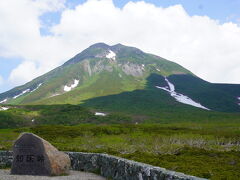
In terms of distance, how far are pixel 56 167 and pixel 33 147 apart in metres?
2.12

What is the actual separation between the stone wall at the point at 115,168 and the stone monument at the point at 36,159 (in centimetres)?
181

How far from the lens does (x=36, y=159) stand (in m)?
22.6

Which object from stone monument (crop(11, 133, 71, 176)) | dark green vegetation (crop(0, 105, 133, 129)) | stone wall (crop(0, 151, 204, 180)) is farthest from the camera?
dark green vegetation (crop(0, 105, 133, 129))

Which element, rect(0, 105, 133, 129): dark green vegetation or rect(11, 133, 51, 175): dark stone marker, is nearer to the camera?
rect(11, 133, 51, 175): dark stone marker

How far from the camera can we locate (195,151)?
128ft

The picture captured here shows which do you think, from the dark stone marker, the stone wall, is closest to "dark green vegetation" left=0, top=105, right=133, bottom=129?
the stone wall

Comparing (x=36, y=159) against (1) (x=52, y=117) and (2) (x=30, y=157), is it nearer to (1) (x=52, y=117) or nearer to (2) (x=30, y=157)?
(2) (x=30, y=157)

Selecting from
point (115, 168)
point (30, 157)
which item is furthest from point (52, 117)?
point (115, 168)

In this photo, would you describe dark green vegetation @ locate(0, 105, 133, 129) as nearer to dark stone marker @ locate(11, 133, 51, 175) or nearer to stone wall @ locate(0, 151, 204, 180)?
stone wall @ locate(0, 151, 204, 180)

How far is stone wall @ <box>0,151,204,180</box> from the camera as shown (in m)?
12.4

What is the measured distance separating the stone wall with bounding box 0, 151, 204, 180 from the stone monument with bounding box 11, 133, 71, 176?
1.81 m

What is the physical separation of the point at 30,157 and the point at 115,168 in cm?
705

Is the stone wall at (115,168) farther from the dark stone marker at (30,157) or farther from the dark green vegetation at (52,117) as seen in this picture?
the dark green vegetation at (52,117)

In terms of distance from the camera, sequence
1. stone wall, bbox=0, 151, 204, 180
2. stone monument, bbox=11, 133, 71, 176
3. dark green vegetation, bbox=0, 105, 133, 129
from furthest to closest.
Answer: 1. dark green vegetation, bbox=0, 105, 133, 129
2. stone monument, bbox=11, 133, 71, 176
3. stone wall, bbox=0, 151, 204, 180
